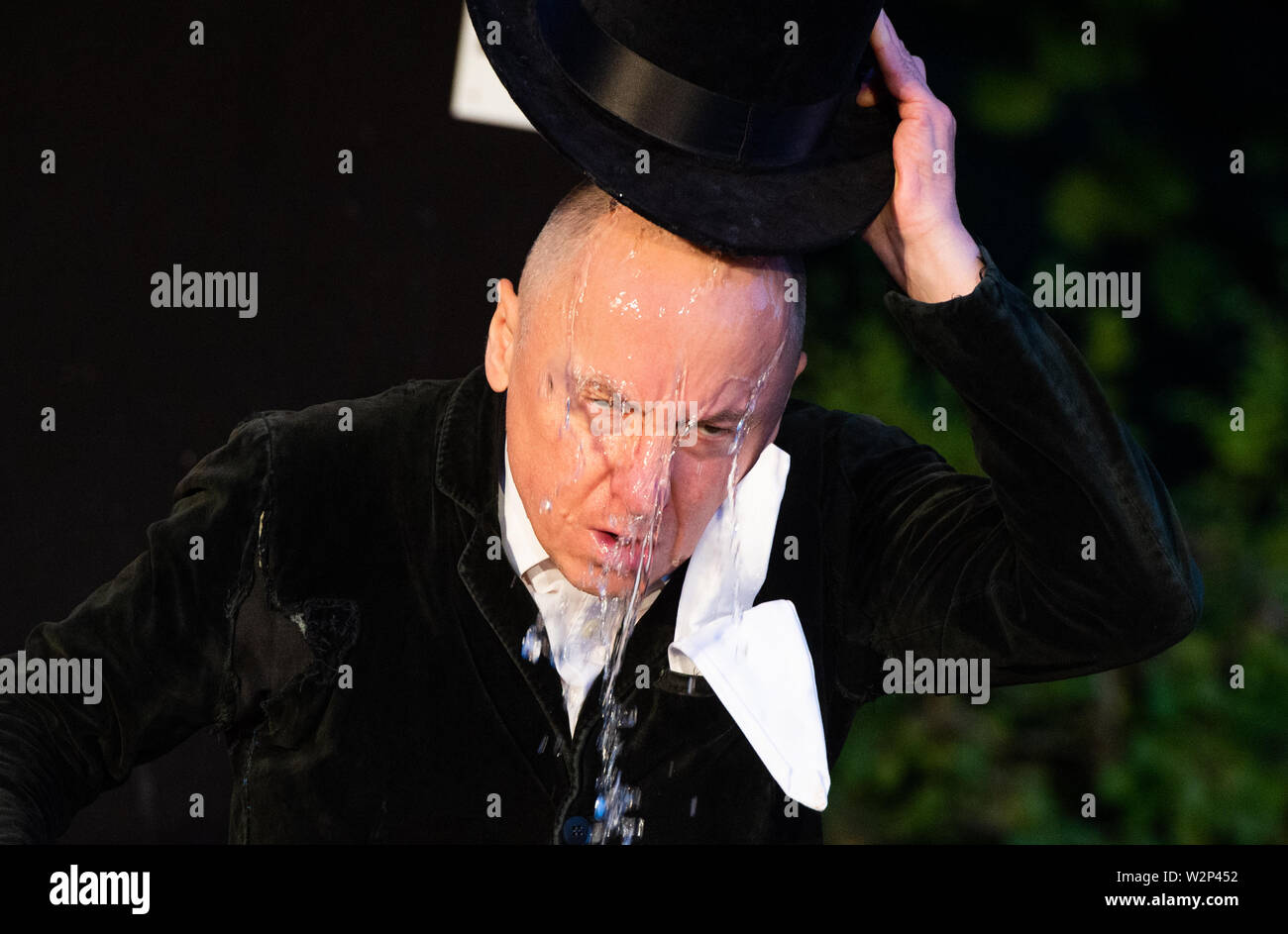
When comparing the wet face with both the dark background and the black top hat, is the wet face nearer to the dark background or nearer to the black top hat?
the black top hat

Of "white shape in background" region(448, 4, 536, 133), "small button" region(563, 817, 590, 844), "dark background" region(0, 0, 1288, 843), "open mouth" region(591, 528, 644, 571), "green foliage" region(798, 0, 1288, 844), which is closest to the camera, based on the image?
"open mouth" region(591, 528, 644, 571)

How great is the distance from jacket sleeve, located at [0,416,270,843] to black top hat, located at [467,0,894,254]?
64 centimetres

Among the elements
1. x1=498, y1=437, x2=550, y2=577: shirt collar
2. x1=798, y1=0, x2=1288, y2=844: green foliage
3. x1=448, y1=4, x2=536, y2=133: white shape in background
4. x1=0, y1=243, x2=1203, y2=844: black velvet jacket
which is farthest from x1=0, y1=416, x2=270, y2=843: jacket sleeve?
x1=798, y1=0, x2=1288, y2=844: green foliage

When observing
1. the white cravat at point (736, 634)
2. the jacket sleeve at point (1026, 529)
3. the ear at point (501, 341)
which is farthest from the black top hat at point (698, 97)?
the white cravat at point (736, 634)

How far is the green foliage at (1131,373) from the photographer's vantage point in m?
3.54

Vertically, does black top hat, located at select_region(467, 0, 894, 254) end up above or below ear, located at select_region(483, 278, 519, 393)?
above

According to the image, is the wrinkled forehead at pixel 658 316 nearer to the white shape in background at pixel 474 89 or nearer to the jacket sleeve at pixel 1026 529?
the jacket sleeve at pixel 1026 529

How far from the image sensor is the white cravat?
86.4 inches

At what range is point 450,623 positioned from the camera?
2.20m

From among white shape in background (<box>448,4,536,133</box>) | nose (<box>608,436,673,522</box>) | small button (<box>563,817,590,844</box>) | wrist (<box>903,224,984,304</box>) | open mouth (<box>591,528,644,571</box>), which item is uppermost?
white shape in background (<box>448,4,536,133</box>)

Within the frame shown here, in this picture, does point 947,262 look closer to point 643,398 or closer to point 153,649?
point 643,398

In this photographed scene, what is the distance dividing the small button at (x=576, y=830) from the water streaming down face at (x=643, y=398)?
31 centimetres

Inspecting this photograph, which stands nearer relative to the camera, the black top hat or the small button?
the black top hat

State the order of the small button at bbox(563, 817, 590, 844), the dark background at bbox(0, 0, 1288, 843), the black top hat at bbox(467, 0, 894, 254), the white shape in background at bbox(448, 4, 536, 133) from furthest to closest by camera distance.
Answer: the white shape in background at bbox(448, 4, 536, 133) < the dark background at bbox(0, 0, 1288, 843) < the small button at bbox(563, 817, 590, 844) < the black top hat at bbox(467, 0, 894, 254)
